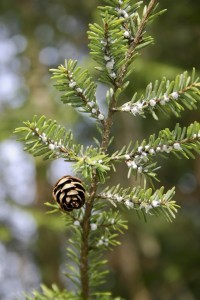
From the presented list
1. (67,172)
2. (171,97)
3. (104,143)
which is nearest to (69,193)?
(104,143)

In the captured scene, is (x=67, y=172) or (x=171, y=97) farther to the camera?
(x=67, y=172)

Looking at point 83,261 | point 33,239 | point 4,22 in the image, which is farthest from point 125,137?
point 83,261

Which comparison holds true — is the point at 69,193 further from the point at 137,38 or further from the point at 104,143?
the point at 137,38

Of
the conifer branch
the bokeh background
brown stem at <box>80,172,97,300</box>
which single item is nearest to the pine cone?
brown stem at <box>80,172,97,300</box>

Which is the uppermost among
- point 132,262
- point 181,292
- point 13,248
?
point 13,248

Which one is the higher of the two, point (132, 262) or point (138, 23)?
point (138, 23)

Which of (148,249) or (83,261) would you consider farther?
(148,249)

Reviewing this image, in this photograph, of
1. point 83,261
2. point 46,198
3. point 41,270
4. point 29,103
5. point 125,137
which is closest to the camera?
point 83,261

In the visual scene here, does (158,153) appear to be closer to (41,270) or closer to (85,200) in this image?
(85,200)
